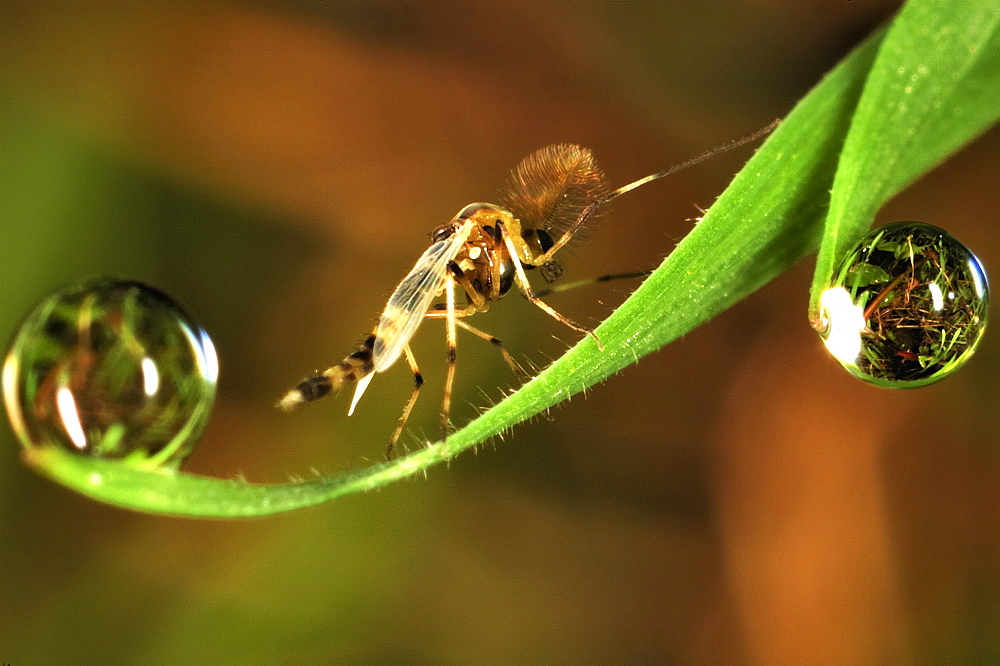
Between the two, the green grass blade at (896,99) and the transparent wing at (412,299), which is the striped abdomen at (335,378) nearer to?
the transparent wing at (412,299)

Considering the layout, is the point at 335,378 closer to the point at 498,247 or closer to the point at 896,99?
the point at 498,247

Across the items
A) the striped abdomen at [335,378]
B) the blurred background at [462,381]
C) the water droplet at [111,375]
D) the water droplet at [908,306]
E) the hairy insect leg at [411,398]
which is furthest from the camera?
the blurred background at [462,381]

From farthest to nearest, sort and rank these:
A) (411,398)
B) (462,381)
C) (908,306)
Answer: (462,381), (411,398), (908,306)

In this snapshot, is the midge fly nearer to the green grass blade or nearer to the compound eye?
the compound eye

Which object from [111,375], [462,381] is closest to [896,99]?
[111,375]

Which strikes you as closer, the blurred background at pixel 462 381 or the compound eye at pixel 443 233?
the compound eye at pixel 443 233

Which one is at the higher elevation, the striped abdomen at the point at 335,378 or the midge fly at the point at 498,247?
the midge fly at the point at 498,247

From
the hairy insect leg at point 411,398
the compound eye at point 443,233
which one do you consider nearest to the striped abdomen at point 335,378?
the hairy insect leg at point 411,398
